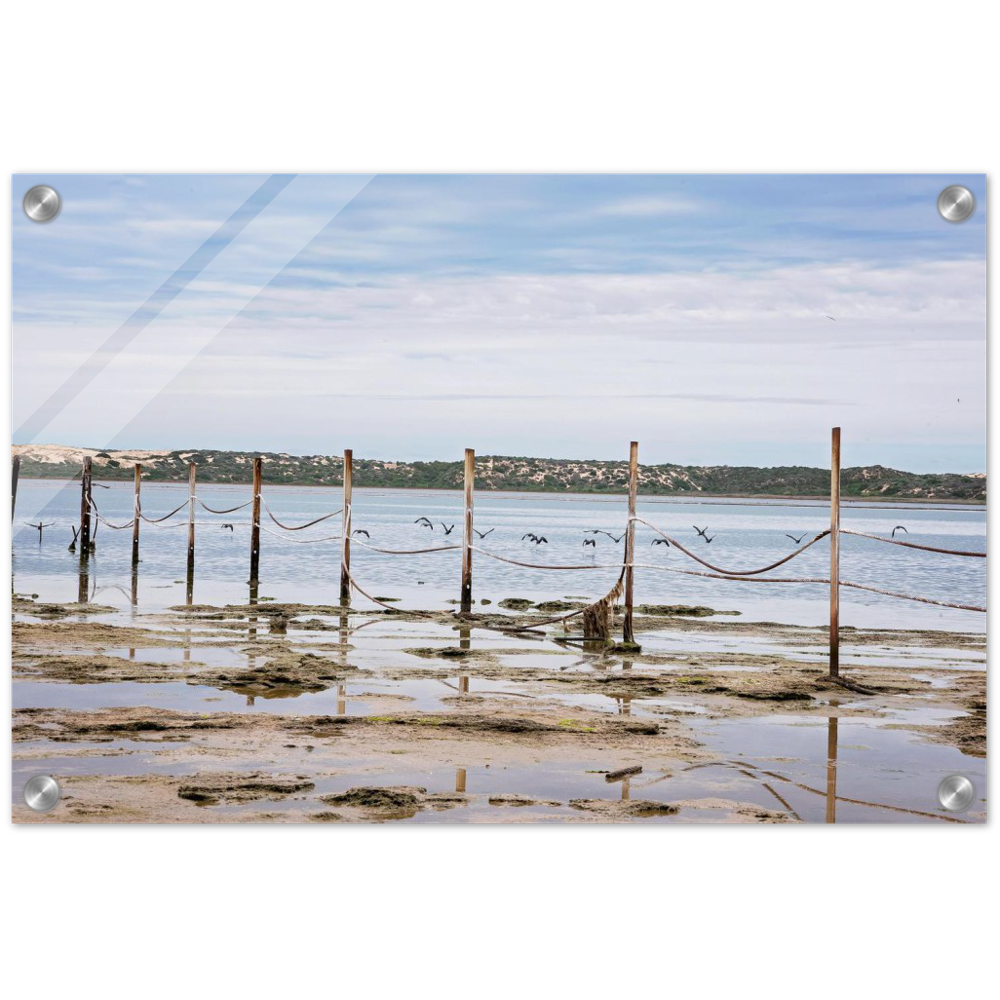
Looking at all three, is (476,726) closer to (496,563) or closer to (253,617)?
(253,617)

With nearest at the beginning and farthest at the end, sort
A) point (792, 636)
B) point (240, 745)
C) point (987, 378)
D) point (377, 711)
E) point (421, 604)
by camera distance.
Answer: point (987, 378), point (240, 745), point (377, 711), point (792, 636), point (421, 604)

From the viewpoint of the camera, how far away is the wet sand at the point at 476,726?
5164 millimetres

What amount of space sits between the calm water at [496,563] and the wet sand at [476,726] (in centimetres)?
138

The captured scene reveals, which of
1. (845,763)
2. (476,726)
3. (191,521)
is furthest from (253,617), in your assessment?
(845,763)

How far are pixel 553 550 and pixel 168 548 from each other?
9.57 metres

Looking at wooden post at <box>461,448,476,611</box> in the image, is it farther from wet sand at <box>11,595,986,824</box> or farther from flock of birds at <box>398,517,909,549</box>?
flock of birds at <box>398,517,909,549</box>

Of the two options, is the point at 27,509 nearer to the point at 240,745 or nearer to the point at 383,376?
the point at 240,745

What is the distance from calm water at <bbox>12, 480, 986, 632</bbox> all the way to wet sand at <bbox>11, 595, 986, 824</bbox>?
1376mm

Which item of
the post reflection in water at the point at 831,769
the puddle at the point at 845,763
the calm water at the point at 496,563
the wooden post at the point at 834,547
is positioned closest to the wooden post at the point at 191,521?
the calm water at the point at 496,563

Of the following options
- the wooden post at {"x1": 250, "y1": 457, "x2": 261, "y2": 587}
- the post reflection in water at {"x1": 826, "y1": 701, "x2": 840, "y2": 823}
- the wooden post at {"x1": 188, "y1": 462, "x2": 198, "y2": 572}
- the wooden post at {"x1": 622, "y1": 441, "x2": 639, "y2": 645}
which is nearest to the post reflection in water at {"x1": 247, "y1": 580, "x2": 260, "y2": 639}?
the wooden post at {"x1": 250, "y1": 457, "x2": 261, "y2": 587}

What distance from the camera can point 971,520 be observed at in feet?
165

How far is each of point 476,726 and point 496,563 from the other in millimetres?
17723

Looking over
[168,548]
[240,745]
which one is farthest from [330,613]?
[168,548]

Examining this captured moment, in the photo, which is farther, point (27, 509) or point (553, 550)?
point (553, 550)
